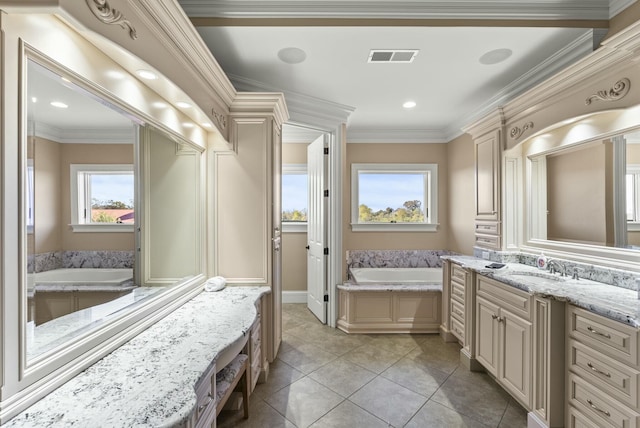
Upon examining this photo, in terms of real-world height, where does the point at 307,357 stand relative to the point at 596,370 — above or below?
below

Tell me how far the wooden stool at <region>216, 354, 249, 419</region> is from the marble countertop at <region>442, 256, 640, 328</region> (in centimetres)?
190

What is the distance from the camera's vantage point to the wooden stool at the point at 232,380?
59.9 inches

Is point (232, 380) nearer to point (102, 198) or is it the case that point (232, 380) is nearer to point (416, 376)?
point (102, 198)

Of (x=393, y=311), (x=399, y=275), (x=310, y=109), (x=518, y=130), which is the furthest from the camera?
(x=399, y=275)

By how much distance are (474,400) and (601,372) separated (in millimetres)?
950

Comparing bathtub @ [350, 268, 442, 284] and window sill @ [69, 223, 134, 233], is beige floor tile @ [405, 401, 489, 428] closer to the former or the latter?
bathtub @ [350, 268, 442, 284]

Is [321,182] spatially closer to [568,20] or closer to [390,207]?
[390,207]

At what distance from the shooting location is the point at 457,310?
2.92 metres

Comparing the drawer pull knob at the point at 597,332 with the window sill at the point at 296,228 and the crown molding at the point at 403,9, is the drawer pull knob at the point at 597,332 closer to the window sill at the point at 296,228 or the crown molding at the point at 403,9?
the crown molding at the point at 403,9

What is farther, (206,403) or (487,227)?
(487,227)

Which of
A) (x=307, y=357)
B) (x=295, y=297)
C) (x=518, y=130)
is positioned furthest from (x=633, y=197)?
(x=295, y=297)

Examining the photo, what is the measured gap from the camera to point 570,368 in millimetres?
1648

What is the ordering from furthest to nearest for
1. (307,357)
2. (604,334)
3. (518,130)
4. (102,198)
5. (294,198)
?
(294,198) → (307,357) → (518,130) → (604,334) → (102,198)

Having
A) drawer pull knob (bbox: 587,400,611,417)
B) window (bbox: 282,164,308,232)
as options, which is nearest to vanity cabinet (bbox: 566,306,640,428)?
drawer pull knob (bbox: 587,400,611,417)
